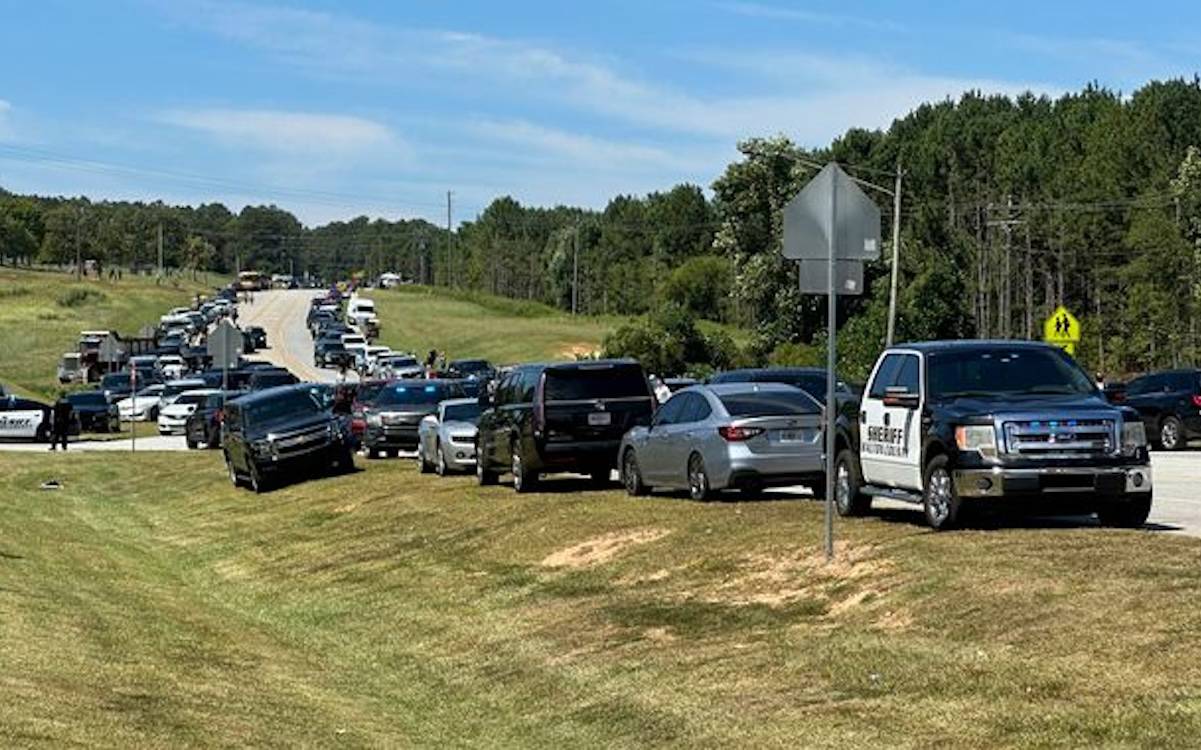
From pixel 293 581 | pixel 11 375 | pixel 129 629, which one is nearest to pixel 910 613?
pixel 129 629

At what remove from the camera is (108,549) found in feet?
94.5

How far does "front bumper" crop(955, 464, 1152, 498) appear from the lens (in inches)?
694

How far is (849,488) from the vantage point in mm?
20797

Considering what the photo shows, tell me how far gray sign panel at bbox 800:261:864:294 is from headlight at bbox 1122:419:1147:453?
8.82 feet

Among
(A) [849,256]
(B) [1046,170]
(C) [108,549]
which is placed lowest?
(C) [108,549]

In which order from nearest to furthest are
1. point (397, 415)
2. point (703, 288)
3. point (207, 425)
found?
point (397, 415), point (207, 425), point (703, 288)

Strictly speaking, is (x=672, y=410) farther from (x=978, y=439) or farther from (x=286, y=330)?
(x=286, y=330)

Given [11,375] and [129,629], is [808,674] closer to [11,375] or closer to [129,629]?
[129,629]

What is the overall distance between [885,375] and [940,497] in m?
1.85

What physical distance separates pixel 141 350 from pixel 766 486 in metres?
88.1

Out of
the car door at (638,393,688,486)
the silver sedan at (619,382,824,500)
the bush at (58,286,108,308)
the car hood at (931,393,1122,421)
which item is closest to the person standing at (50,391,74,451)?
the car door at (638,393,688,486)

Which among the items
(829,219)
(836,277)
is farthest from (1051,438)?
(829,219)

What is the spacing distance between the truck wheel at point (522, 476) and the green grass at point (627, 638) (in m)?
2.43

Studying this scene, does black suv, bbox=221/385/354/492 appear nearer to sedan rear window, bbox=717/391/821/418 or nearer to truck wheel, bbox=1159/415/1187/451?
sedan rear window, bbox=717/391/821/418
